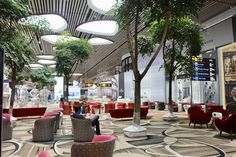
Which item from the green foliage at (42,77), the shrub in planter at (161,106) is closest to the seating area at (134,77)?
the shrub in planter at (161,106)

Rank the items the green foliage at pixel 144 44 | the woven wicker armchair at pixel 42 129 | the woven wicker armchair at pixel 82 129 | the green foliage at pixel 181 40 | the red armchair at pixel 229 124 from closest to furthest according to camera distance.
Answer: the woven wicker armchair at pixel 82 129
the woven wicker armchair at pixel 42 129
the red armchair at pixel 229 124
the green foliage at pixel 181 40
the green foliage at pixel 144 44

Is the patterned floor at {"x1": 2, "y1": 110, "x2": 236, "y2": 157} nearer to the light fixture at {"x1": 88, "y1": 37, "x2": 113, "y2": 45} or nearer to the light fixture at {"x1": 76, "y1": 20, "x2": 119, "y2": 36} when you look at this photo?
the light fixture at {"x1": 76, "y1": 20, "x2": 119, "y2": 36}

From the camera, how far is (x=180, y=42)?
10.8 meters

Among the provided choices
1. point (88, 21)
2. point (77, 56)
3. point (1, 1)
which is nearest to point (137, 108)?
point (1, 1)

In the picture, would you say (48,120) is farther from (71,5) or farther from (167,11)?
(71,5)

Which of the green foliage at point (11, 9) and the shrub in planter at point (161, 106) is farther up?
the green foliage at point (11, 9)

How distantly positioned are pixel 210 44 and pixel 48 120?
10.6 meters

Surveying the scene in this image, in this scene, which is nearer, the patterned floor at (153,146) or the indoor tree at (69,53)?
the patterned floor at (153,146)

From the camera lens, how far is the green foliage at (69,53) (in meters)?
12.4

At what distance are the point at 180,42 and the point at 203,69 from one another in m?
1.70

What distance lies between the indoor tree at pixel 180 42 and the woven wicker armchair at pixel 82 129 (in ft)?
18.7

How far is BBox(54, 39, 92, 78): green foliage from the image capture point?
12.4 m

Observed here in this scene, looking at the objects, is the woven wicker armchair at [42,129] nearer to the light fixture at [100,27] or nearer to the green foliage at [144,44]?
the green foliage at [144,44]

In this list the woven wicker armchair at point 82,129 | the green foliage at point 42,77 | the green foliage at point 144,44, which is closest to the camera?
the woven wicker armchair at point 82,129
